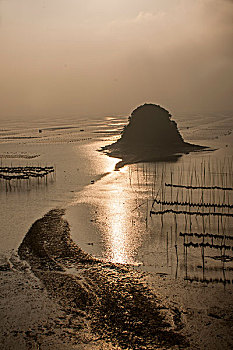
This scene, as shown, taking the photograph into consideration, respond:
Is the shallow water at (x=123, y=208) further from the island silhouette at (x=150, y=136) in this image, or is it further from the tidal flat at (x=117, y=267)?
the island silhouette at (x=150, y=136)

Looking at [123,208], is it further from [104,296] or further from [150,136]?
[150,136]

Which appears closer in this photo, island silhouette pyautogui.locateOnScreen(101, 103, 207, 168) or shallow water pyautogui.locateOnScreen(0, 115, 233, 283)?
shallow water pyautogui.locateOnScreen(0, 115, 233, 283)

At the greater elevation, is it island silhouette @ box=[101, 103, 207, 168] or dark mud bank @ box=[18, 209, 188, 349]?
island silhouette @ box=[101, 103, 207, 168]

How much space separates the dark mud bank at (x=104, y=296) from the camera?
48.4 feet

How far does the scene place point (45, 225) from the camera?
Answer: 27828mm

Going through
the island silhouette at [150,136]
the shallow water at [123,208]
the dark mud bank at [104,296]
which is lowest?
the dark mud bank at [104,296]

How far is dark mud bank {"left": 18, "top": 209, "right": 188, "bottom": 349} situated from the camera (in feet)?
48.4

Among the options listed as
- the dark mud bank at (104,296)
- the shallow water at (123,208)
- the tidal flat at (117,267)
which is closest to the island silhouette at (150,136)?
the shallow water at (123,208)

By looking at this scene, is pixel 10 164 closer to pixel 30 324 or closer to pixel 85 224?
pixel 85 224

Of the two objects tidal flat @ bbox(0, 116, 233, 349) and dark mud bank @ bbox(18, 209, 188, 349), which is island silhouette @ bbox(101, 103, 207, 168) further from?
dark mud bank @ bbox(18, 209, 188, 349)

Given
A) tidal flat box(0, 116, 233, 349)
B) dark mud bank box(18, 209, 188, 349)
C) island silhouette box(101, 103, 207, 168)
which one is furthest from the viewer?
island silhouette box(101, 103, 207, 168)

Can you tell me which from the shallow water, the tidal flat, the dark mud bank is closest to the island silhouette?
the shallow water

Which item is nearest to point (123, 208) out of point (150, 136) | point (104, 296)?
point (104, 296)

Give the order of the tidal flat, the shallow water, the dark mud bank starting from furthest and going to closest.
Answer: the shallow water → the tidal flat → the dark mud bank
